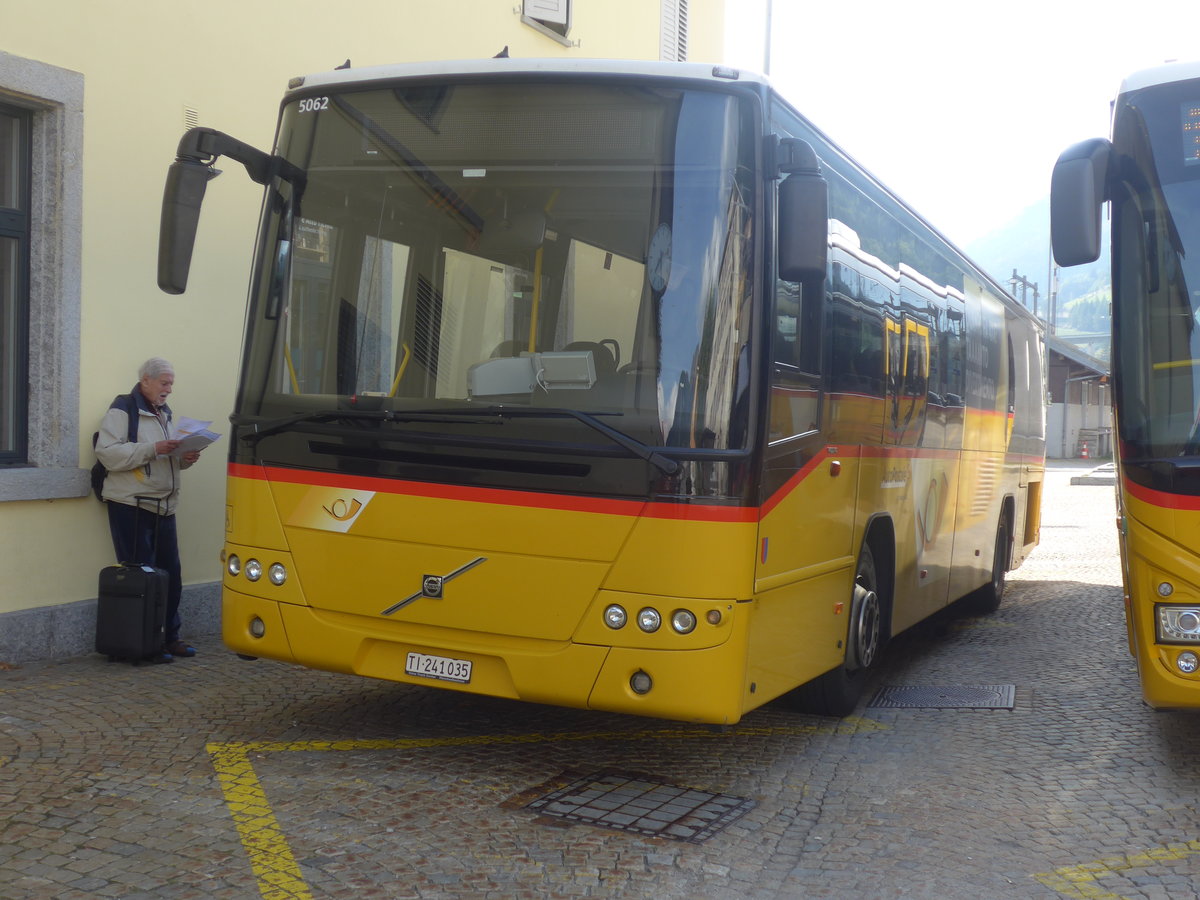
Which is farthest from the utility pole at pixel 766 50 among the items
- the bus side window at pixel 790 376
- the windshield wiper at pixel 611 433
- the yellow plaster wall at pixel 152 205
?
the windshield wiper at pixel 611 433

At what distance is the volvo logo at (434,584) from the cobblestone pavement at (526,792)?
77 cm

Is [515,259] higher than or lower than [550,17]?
lower

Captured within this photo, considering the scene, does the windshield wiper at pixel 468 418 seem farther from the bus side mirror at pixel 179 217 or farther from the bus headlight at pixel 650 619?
the bus side mirror at pixel 179 217

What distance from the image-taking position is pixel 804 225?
5355mm

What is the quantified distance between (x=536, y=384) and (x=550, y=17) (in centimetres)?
938

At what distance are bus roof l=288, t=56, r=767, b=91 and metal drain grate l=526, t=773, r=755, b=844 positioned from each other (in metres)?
3.01

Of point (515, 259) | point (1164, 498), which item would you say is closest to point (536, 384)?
point (515, 259)

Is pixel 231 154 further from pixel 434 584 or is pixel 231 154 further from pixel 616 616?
pixel 616 616

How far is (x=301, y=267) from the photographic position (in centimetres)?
600

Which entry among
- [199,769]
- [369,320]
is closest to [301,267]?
[369,320]

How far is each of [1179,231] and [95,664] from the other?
6532 mm

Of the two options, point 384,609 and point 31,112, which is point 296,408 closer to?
point 384,609

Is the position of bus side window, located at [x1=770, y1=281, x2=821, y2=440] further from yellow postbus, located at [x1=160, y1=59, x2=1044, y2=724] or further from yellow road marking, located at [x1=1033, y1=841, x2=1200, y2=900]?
yellow road marking, located at [x1=1033, y1=841, x2=1200, y2=900]

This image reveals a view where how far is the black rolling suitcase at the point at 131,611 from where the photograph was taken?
26.3 ft
